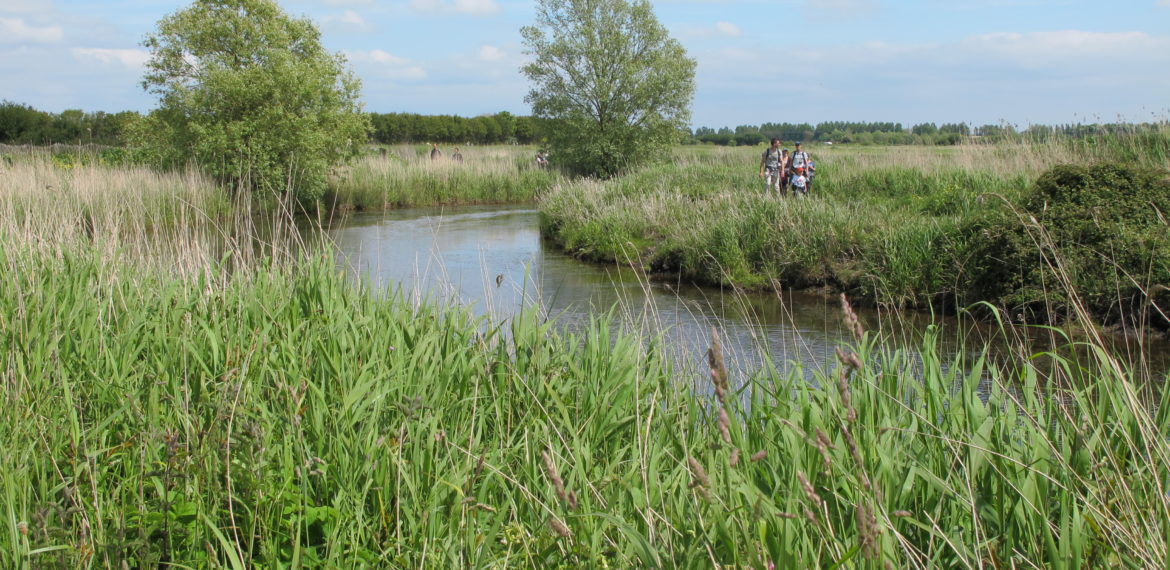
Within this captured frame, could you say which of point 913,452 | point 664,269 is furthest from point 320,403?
point 664,269

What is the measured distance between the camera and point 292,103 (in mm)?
19750

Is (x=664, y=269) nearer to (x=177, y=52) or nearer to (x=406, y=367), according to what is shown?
(x=406, y=367)

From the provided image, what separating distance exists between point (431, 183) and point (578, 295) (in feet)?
50.6

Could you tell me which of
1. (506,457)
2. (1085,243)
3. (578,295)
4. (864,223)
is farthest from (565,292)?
(506,457)

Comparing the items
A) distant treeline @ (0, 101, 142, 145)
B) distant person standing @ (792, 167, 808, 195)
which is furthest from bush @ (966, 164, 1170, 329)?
distant treeline @ (0, 101, 142, 145)

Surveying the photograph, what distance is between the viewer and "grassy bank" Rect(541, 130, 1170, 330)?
980 centimetres

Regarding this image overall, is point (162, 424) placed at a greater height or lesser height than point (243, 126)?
lesser

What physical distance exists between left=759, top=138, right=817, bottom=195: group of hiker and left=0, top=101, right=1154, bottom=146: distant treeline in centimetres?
44

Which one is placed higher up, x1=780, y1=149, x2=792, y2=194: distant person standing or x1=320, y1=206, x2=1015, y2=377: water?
x1=780, y1=149, x2=792, y2=194: distant person standing

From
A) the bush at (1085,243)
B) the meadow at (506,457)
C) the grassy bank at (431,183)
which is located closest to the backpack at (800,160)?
the bush at (1085,243)

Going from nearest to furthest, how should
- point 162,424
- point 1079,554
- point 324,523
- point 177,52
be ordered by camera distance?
point 1079,554 → point 324,523 → point 162,424 → point 177,52

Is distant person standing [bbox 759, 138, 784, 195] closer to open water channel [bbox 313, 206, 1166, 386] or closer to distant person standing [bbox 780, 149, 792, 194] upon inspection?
distant person standing [bbox 780, 149, 792, 194]

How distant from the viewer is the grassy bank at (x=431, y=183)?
24.0 m

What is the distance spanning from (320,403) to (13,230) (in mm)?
4421
